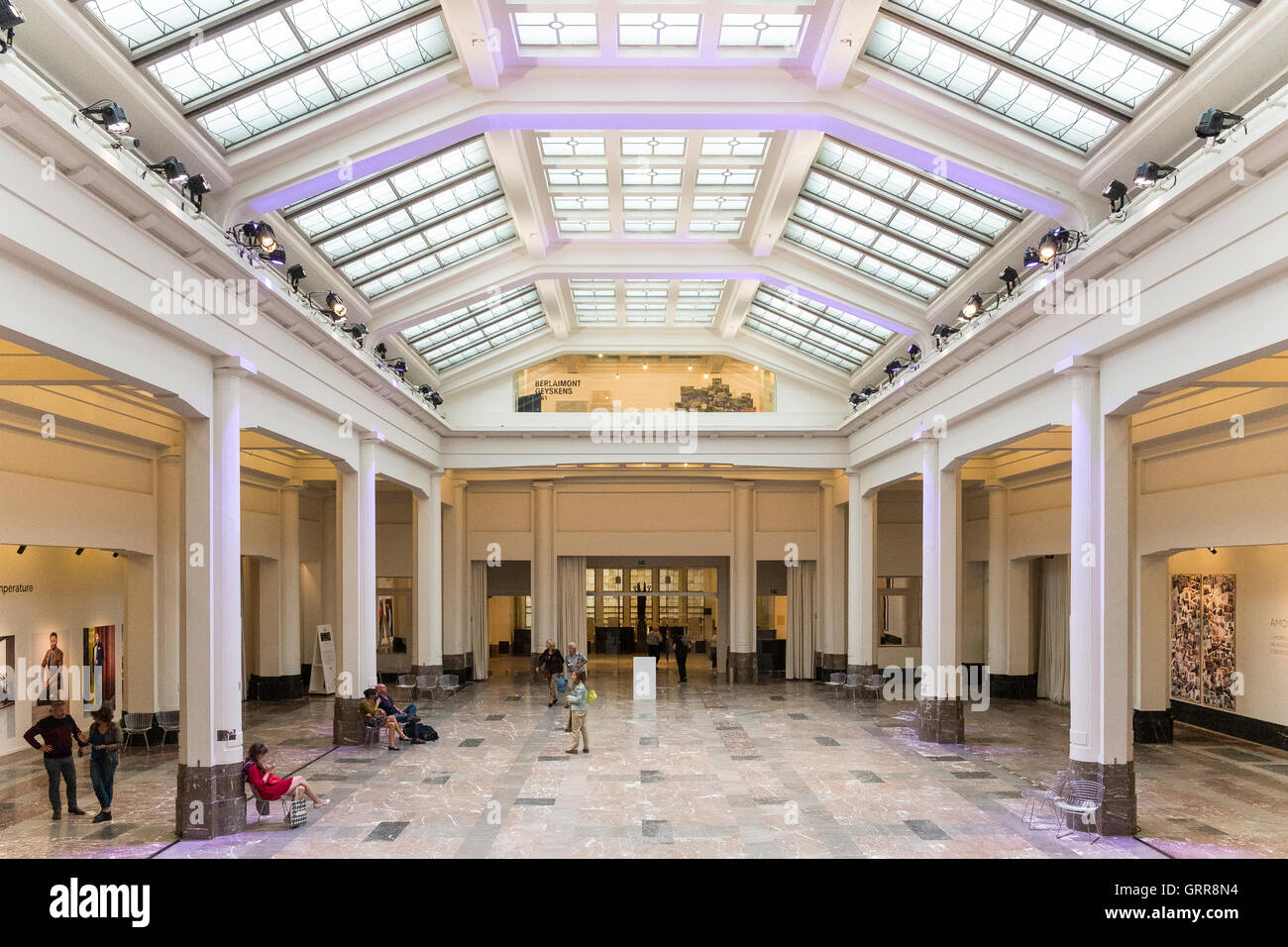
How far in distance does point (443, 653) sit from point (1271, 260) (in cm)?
2177

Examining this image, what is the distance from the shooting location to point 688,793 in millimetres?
12461

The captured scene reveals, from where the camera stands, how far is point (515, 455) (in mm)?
23500

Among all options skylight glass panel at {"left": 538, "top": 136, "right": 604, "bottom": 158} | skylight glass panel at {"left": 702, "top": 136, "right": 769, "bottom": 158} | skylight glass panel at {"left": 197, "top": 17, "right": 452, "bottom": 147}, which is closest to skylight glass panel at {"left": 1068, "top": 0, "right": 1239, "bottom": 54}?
skylight glass panel at {"left": 702, "top": 136, "right": 769, "bottom": 158}

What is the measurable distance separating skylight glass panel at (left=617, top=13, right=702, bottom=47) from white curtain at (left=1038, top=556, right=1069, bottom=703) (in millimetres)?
16487

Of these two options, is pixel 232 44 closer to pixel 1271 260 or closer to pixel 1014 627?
pixel 1271 260

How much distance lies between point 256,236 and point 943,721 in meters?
13.5

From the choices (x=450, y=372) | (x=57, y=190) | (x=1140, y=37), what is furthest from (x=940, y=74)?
(x=450, y=372)

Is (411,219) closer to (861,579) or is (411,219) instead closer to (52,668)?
(52,668)

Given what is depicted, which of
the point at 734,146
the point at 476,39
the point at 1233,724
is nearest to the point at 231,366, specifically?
the point at 476,39

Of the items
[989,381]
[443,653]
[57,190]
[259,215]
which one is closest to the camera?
[57,190]

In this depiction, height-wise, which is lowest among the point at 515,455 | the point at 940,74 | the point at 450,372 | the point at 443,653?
the point at 443,653

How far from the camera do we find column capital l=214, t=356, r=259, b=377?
10.6m

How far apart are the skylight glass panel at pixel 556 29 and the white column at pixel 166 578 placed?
1038 centimetres

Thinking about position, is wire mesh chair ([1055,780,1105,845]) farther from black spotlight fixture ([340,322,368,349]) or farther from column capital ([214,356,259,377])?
black spotlight fixture ([340,322,368,349])
